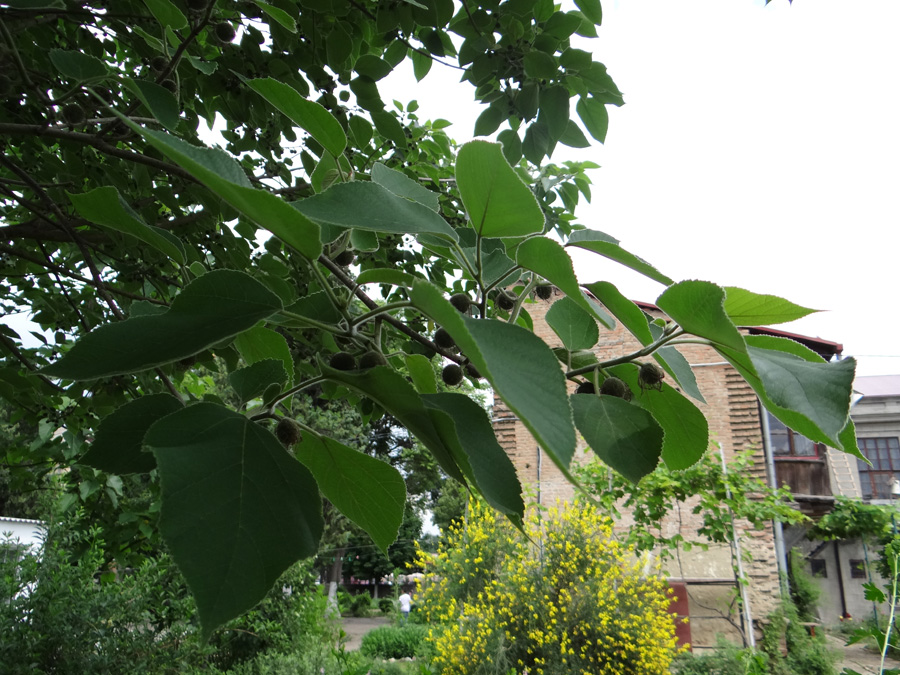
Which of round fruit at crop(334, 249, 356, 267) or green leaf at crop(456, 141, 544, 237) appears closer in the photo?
green leaf at crop(456, 141, 544, 237)

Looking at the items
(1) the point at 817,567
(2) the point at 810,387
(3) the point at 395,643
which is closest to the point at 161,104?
(2) the point at 810,387

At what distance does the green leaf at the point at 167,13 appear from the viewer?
827 millimetres

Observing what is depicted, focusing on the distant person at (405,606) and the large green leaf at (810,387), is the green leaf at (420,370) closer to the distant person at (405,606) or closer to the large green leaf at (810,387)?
the large green leaf at (810,387)

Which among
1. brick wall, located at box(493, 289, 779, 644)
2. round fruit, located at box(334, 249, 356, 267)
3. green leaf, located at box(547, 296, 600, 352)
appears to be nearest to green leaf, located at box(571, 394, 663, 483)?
green leaf, located at box(547, 296, 600, 352)

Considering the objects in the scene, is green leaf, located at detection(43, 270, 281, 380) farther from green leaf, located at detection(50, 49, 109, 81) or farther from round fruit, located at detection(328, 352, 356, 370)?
green leaf, located at detection(50, 49, 109, 81)

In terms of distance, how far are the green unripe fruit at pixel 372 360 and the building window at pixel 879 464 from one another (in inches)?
805

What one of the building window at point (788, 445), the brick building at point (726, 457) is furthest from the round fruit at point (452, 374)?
the building window at point (788, 445)

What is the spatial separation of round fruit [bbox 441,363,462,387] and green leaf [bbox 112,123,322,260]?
28cm

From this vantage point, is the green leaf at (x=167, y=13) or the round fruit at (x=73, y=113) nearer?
the green leaf at (x=167, y=13)

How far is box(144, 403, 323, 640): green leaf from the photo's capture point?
12.2 inches

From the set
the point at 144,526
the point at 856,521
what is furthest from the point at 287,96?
the point at 856,521

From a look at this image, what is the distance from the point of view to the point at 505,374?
0.89 feet

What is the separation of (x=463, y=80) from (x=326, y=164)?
0.96 m

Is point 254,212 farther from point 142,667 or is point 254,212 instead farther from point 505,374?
point 142,667
